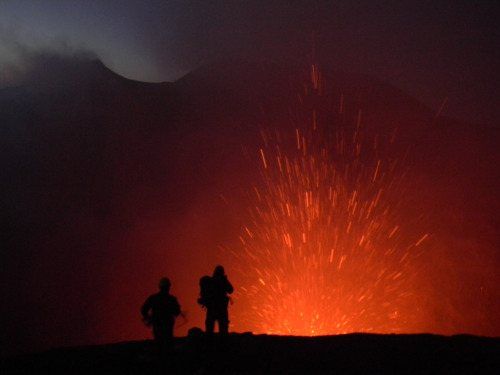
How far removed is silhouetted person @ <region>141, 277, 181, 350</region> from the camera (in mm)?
5598

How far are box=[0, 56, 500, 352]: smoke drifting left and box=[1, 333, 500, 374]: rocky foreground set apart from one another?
12.9m

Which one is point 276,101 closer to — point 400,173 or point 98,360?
point 400,173

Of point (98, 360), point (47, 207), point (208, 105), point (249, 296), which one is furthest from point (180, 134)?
point (98, 360)

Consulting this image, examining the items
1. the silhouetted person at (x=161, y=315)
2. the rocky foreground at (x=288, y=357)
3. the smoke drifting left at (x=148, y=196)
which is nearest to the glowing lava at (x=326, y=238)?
the smoke drifting left at (x=148, y=196)

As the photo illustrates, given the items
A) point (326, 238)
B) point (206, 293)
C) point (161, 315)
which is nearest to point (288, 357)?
point (206, 293)

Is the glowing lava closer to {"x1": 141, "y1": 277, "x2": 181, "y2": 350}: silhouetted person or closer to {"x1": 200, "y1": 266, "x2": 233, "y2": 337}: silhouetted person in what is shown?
{"x1": 200, "y1": 266, "x2": 233, "y2": 337}: silhouetted person

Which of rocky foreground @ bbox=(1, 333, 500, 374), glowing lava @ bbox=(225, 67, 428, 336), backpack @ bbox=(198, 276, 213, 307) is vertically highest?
glowing lava @ bbox=(225, 67, 428, 336)

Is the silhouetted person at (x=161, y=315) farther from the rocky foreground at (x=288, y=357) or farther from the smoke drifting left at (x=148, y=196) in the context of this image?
the smoke drifting left at (x=148, y=196)

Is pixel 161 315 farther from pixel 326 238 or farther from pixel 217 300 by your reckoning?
pixel 326 238

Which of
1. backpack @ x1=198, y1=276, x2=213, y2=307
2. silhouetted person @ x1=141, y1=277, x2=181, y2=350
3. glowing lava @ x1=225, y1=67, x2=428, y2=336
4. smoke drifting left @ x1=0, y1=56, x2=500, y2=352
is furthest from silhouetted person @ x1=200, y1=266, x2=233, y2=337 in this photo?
smoke drifting left @ x1=0, y1=56, x2=500, y2=352

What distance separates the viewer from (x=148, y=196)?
2356 centimetres

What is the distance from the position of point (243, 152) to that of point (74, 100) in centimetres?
1288

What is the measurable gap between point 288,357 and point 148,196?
62.5ft

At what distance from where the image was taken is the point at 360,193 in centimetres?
2453
